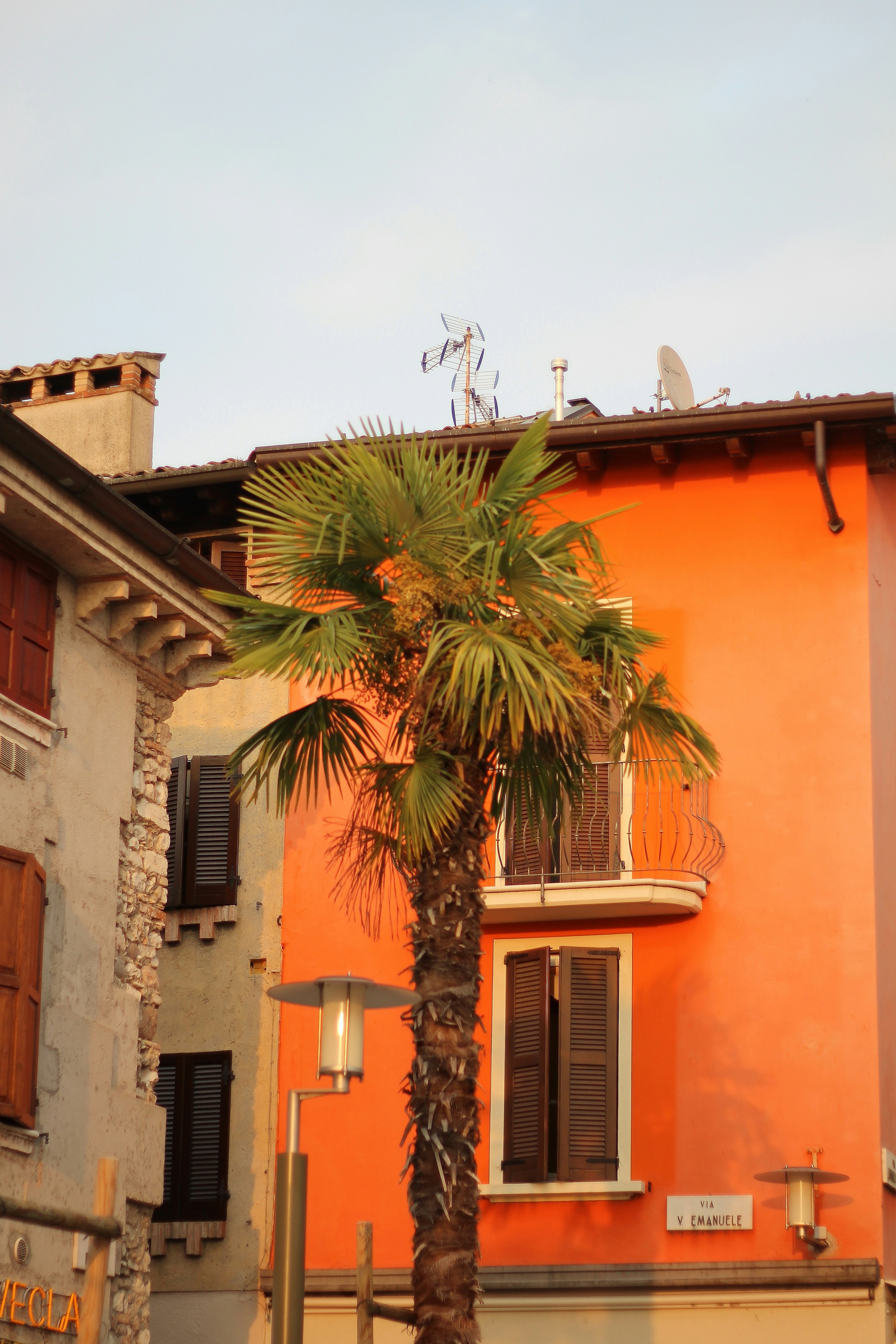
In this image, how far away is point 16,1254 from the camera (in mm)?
12445

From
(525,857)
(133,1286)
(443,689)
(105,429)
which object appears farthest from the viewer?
(105,429)

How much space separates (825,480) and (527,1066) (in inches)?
231

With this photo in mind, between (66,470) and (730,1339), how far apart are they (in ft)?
29.0

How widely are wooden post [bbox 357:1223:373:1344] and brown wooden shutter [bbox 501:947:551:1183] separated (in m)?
4.60

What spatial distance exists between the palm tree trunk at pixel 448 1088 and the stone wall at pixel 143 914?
3372mm

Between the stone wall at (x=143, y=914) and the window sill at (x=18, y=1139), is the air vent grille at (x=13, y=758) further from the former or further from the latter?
the window sill at (x=18, y=1139)

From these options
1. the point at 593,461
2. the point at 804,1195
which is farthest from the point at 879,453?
the point at 804,1195

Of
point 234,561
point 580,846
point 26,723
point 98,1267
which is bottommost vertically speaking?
point 98,1267

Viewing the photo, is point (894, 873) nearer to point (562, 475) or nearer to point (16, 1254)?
point (562, 475)

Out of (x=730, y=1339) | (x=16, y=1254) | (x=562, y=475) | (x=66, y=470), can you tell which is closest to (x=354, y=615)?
(x=66, y=470)

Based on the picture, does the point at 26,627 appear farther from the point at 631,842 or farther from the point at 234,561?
the point at 234,561

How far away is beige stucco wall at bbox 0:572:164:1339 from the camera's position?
13.0m

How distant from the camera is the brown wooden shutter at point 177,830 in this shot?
1867cm

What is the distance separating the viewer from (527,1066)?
17062 millimetres
